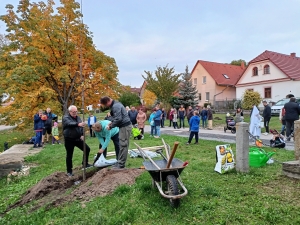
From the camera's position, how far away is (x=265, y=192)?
15.1 feet

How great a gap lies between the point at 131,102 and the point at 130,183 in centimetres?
4160

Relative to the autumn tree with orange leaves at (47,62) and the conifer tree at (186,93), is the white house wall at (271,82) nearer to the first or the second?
the conifer tree at (186,93)

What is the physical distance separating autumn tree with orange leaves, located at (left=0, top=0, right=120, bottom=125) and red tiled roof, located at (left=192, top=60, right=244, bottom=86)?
90.9ft

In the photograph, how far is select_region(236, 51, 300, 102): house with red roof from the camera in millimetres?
31027

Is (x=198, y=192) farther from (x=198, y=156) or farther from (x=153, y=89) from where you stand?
(x=153, y=89)

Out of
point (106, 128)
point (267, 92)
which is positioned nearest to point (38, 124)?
point (106, 128)

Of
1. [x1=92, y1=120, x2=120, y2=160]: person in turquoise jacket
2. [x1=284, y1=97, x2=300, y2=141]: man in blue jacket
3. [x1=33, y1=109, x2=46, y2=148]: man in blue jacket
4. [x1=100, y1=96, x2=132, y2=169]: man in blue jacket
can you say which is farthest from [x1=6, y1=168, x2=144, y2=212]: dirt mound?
[x1=284, y1=97, x2=300, y2=141]: man in blue jacket

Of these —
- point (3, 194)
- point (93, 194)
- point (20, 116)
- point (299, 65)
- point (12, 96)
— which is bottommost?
point (3, 194)

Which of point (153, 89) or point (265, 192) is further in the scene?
point (153, 89)

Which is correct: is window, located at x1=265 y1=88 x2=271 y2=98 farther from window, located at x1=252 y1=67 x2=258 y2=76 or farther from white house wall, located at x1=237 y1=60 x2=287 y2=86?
window, located at x1=252 y1=67 x2=258 y2=76

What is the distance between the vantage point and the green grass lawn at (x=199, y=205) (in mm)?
3789

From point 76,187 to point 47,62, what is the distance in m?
12.5

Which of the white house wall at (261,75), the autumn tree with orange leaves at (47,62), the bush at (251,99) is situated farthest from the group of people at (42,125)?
the white house wall at (261,75)

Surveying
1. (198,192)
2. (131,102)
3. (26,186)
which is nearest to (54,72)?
(26,186)
